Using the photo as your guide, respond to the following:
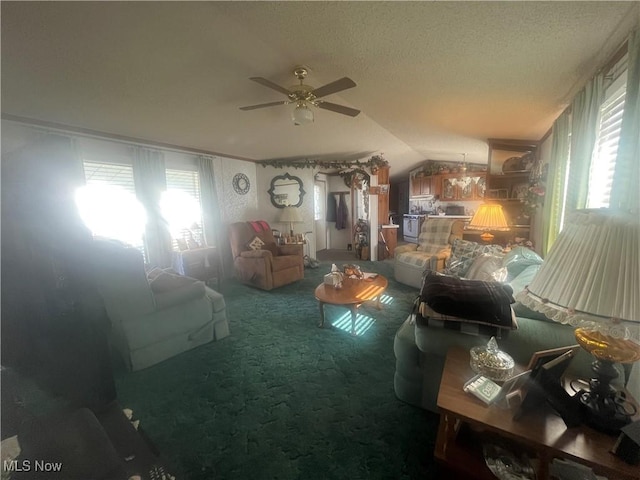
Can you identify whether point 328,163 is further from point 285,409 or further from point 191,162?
point 285,409

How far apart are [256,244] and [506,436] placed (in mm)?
3846

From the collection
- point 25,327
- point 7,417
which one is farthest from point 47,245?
point 7,417

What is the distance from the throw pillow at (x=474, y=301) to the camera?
3.92ft

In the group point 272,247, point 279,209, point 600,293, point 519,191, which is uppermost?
point 519,191

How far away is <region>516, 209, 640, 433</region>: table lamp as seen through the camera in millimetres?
651

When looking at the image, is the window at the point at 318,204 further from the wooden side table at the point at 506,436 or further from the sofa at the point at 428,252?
the wooden side table at the point at 506,436

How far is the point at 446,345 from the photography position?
1338 millimetres

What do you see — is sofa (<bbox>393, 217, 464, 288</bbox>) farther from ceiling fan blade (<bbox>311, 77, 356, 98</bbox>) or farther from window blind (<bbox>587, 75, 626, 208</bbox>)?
ceiling fan blade (<bbox>311, 77, 356, 98</bbox>)

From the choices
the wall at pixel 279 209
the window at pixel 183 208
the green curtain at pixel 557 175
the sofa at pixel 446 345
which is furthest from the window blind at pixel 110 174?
the green curtain at pixel 557 175

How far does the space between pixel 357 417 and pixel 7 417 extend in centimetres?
158

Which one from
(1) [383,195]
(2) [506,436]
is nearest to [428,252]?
(1) [383,195]

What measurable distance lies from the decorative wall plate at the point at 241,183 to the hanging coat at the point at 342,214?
2.48 metres

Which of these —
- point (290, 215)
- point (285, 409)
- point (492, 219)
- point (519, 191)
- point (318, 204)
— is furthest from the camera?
point (318, 204)

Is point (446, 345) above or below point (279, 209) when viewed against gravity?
below
